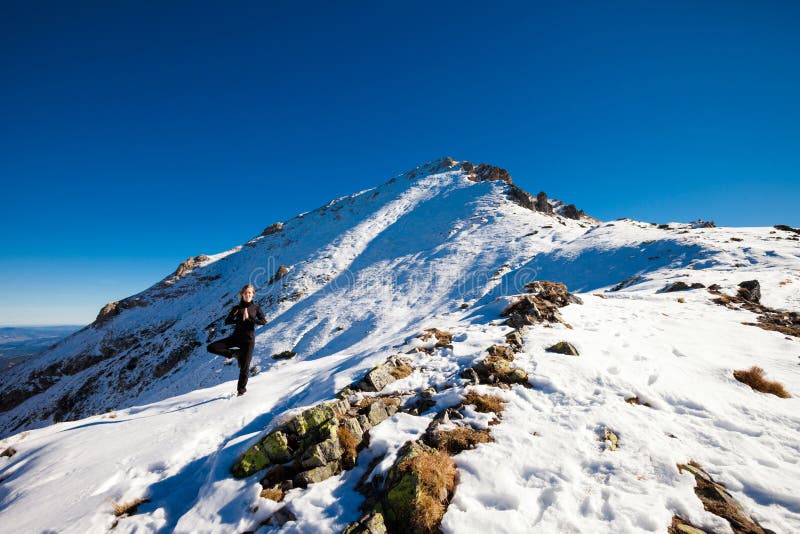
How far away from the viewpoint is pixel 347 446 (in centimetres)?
571

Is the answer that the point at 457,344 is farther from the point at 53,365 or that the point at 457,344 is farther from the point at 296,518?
the point at 53,365

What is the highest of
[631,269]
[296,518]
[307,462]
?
[631,269]

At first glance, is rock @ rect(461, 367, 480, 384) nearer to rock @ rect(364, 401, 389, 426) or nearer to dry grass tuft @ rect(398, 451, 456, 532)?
rock @ rect(364, 401, 389, 426)

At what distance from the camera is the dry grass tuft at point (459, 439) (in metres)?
5.39

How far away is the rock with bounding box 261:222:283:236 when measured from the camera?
222 ft

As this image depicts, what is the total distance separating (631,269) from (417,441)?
96.1 ft

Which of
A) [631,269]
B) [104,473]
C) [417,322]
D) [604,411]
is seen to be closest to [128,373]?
[417,322]

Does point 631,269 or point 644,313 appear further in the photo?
point 631,269

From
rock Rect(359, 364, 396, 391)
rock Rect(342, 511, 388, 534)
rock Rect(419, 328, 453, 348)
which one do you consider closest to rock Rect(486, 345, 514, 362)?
rock Rect(419, 328, 453, 348)

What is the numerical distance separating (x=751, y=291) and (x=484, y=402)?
1927 centimetres

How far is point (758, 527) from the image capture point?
394cm

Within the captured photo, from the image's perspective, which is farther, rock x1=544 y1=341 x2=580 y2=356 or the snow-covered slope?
rock x1=544 y1=341 x2=580 y2=356

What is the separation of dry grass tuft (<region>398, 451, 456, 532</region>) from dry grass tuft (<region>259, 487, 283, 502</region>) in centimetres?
201

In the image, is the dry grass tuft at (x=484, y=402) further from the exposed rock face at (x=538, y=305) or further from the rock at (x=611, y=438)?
the exposed rock face at (x=538, y=305)
